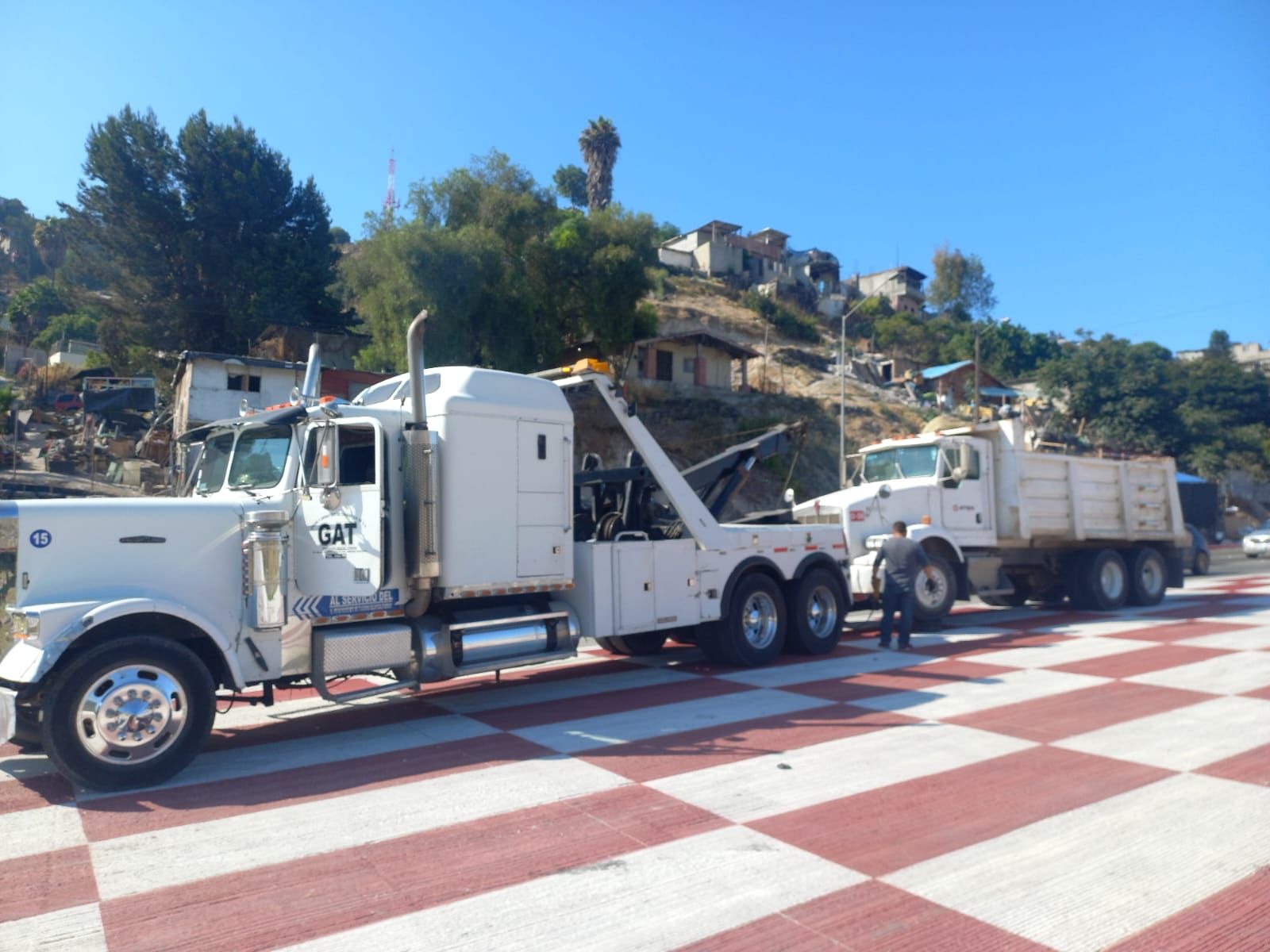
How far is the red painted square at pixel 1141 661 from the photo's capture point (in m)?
9.74

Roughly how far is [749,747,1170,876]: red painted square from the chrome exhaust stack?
11.7 ft

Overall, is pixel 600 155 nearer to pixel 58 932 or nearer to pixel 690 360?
pixel 690 360

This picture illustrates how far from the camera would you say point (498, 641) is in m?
7.92

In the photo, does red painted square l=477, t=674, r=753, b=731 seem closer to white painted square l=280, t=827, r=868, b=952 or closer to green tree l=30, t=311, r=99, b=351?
white painted square l=280, t=827, r=868, b=952

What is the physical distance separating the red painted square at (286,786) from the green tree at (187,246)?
110ft

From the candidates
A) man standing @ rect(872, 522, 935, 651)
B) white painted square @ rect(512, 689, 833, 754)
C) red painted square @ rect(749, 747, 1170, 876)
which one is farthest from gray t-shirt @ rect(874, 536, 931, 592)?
red painted square @ rect(749, 747, 1170, 876)

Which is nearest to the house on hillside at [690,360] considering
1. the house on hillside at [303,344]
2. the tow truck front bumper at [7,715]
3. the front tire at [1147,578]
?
the house on hillside at [303,344]

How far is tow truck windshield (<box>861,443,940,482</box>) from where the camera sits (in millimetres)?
14602

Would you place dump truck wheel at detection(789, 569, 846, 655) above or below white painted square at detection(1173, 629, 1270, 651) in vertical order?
above

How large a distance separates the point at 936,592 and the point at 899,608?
6.43 ft

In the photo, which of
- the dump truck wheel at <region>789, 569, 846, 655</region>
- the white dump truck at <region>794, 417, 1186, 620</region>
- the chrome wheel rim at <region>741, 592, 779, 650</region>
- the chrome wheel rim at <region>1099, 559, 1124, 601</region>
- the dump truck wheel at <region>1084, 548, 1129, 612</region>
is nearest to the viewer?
the chrome wheel rim at <region>741, 592, 779, 650</region>

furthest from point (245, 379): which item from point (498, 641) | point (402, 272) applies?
point (498, 641)

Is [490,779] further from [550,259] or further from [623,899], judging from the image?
[550,259]

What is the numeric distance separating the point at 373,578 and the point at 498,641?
4.15ft
